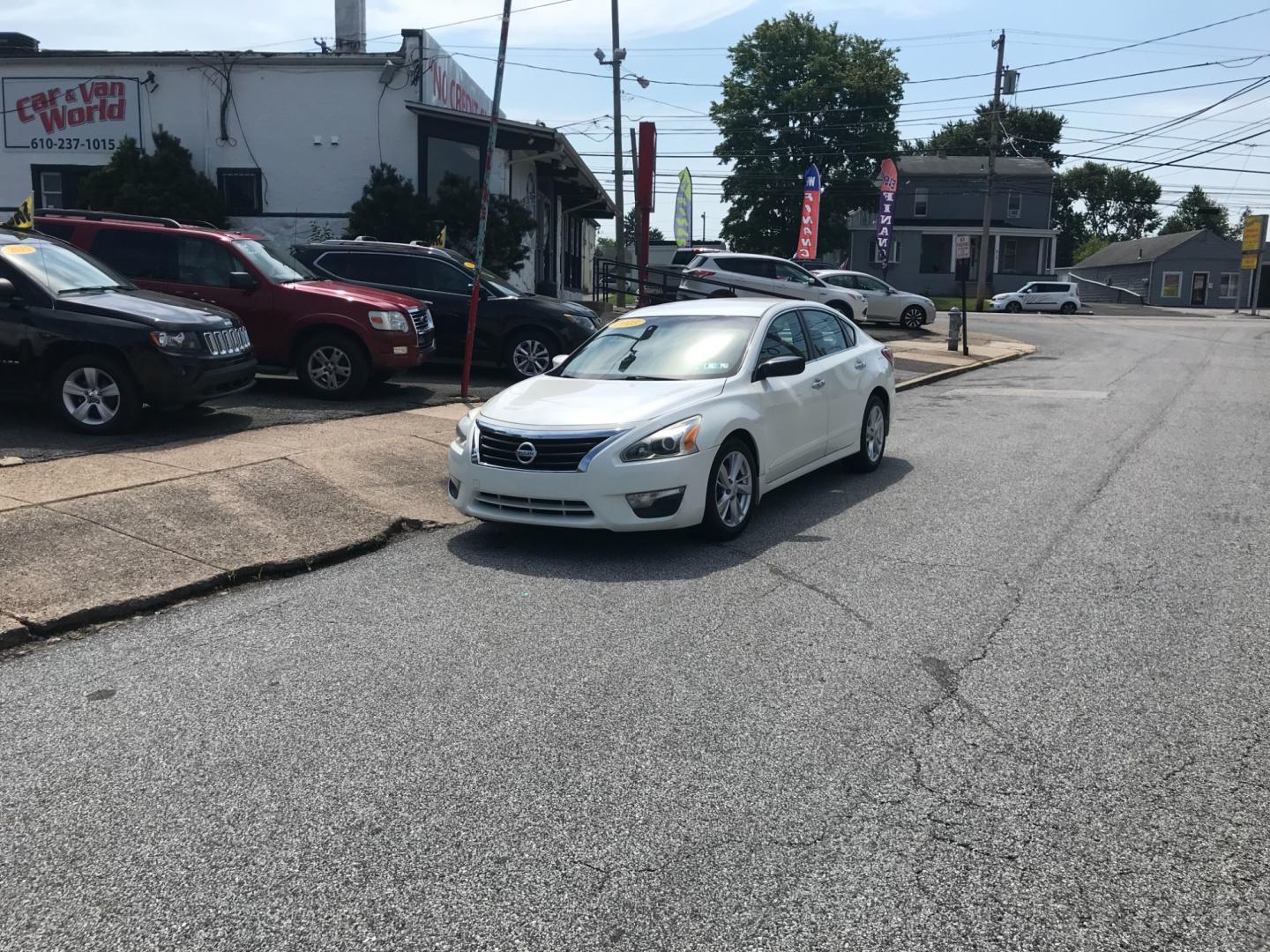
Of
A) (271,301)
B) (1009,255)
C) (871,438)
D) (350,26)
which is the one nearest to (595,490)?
(871,438)

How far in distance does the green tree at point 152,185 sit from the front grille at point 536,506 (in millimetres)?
15513

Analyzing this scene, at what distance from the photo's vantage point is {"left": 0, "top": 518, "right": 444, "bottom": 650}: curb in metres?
5.84

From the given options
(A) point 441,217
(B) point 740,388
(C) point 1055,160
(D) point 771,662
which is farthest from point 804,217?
(C) point 1055,160

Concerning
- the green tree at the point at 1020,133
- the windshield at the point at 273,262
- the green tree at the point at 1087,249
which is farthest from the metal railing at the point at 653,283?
the green tree at the point at 1087,249

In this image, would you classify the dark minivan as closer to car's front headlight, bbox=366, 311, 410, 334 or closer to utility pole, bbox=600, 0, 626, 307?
car's front headlight, bbox=366, 311, 410, 334

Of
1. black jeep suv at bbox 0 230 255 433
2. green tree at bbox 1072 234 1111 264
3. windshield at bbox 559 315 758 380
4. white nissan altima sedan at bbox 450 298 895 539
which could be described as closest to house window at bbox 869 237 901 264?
green tree at bbox 1072 234 1111 264

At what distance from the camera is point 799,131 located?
6762 centimetres

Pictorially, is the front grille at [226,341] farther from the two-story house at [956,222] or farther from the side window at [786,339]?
the two-story house at [956,222]

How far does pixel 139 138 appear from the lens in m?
22.2

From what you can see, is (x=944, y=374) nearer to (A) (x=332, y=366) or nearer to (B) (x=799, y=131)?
(A) (x=332, y=366)

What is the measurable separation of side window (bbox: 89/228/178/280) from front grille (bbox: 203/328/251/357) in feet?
7.74

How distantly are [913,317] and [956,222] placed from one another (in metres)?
38.6

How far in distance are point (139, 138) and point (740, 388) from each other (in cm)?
1837

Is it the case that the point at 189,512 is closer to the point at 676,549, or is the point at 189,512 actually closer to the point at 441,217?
the point at 676,549
